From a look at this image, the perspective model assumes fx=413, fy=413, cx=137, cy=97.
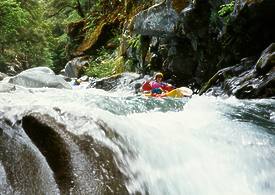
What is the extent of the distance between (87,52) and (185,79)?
10.6 m

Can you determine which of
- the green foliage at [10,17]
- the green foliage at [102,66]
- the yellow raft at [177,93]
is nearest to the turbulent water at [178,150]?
the yellow raft at [177,93]

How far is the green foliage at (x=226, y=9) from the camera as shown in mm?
9438

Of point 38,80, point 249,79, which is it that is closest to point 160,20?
point 249,79

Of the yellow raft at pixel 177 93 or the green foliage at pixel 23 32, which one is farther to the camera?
the green foliage at pixel 23 32

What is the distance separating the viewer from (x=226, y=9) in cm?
952

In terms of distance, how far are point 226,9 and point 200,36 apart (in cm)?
120

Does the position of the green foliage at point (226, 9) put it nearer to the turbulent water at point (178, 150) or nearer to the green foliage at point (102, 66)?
the turbulent water at point (178, 150)

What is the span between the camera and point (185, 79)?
456 inches

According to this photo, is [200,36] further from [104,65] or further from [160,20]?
[104,65]

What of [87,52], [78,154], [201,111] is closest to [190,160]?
[78,154]

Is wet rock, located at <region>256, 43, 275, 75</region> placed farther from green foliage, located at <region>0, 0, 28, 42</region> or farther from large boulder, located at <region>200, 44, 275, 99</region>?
green foliage, located at <region>0, 0, 28, 42</region>

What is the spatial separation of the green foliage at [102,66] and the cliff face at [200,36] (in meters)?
4.19

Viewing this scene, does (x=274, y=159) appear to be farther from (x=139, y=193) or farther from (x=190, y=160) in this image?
(x=139, y=193)

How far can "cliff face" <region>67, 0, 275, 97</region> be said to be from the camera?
29.4 feet
